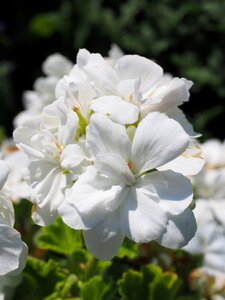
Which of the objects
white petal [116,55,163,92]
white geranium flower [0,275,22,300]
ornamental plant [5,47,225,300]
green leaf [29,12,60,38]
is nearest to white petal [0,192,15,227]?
ornamental plant [5,47,225,300]

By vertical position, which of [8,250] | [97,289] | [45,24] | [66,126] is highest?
[66,126]

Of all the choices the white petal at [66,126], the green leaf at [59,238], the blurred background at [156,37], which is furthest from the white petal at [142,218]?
the blurred background at [156,37]

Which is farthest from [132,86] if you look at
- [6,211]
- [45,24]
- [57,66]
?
[45,24]

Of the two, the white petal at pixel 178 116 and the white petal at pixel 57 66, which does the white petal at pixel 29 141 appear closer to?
the white petal at pixel 178 116

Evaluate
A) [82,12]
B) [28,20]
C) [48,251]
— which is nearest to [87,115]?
[48,251]

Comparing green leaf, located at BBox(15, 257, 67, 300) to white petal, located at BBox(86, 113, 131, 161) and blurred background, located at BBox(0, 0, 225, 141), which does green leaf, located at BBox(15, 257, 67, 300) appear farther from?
blurred background, located at BBox(0, 0, 225, 141)

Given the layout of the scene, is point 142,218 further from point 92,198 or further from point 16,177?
point 16,177
